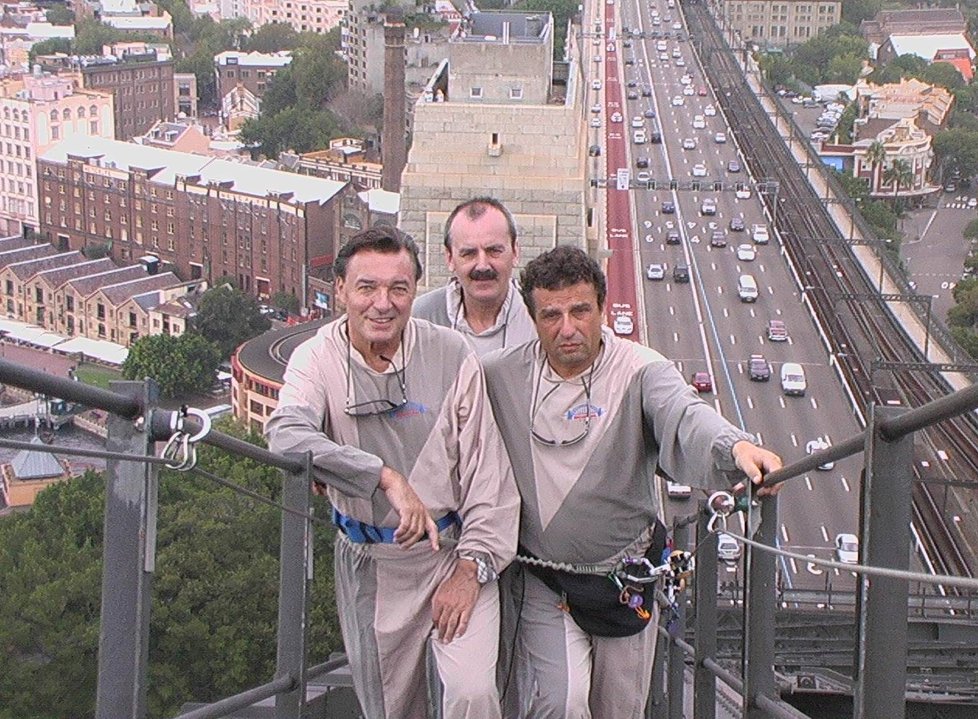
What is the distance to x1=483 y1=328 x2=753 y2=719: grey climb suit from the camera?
159 inches

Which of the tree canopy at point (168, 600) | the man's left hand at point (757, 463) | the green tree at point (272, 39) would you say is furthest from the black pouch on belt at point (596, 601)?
the green tree at point (272, 39)

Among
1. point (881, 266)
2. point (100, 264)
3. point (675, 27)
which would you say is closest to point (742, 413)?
point (881, 266)

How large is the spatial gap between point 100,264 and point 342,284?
→ 160 feet

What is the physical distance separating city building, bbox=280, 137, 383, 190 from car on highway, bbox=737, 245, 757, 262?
1289 cm

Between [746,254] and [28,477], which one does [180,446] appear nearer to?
[28,477]

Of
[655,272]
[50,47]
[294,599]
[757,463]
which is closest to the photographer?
[757,463]

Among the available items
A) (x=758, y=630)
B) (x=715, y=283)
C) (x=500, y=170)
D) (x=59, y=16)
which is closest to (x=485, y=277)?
(x=758, y=630)

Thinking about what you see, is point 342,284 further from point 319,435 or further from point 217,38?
point 217,38

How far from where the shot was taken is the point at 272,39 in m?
93.4

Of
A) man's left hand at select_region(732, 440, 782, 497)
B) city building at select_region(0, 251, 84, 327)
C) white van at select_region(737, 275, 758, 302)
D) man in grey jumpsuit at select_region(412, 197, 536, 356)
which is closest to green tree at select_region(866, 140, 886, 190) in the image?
white van at select_region(737, 275, 758, 302)

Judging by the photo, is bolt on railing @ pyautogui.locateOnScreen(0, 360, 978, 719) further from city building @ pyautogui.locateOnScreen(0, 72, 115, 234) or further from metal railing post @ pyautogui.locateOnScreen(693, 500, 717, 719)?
city building @ pyautogui.locateOnScreen(0, 72, 115, 234)

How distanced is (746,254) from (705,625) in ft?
135

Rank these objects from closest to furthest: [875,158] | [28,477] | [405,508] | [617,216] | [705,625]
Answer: [405,508] → [705,625] → [28,477] → [617,216] → [875,158]

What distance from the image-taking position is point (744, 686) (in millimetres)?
4078
